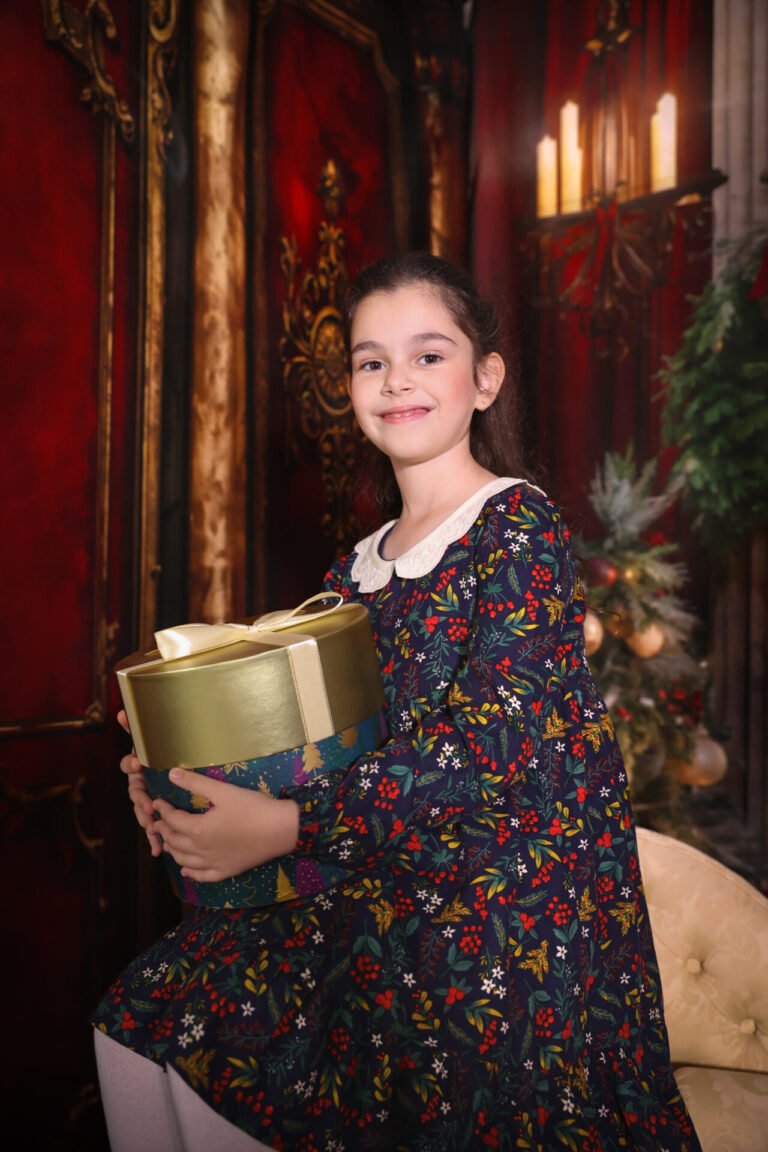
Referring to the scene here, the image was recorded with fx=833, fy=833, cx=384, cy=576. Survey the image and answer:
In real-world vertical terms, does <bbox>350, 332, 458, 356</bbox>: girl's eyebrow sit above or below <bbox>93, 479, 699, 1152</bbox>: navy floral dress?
above

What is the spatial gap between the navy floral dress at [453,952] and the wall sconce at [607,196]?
222 centimetres

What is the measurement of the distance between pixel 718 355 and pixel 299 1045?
2.53m

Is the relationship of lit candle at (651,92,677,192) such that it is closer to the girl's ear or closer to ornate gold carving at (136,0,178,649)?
ornate gold carving at (136,0,178,649)

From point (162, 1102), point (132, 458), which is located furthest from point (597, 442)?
point (162, 1102)

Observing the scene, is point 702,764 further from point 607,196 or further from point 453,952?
point 453,952

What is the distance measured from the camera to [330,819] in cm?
78

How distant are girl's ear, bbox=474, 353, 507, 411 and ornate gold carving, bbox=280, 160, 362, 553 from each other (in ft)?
4.04

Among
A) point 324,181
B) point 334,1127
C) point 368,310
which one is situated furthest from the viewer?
point 324,181

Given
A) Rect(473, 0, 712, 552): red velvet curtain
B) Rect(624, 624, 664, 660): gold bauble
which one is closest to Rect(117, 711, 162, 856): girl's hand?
Rect(624, 624, 664, 660): gold bauble

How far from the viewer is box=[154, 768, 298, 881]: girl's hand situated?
2.50ft

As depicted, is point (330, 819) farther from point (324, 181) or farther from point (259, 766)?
point (324, 181)

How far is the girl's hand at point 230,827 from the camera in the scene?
2.50 feet

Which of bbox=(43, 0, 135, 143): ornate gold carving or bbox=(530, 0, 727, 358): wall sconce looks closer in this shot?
bbox=(43, 0, 135, 143): ornate gold carving

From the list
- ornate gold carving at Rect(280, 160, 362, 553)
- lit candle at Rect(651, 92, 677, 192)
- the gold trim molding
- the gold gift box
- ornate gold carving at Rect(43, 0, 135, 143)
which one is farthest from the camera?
lit candle at Rect(651, 92, 677, 192)
